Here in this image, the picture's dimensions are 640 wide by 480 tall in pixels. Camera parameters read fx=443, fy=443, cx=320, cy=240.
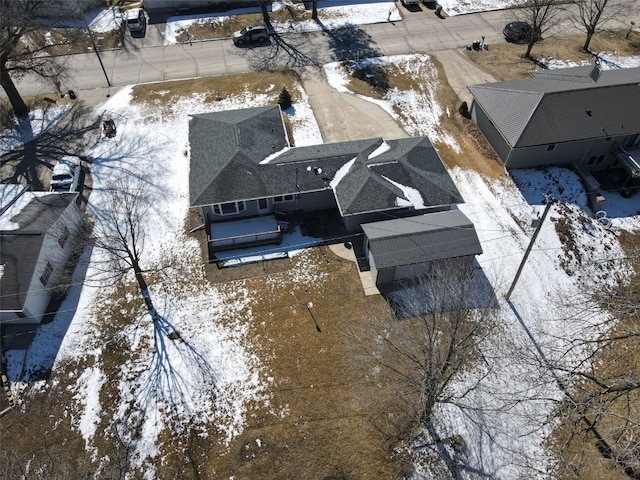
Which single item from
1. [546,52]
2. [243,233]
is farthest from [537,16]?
[243,233]

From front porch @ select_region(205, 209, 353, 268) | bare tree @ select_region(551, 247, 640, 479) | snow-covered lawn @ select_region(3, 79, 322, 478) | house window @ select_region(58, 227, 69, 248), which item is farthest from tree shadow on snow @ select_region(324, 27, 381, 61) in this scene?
bare tree @ select_region(551, 247, 640, 479)

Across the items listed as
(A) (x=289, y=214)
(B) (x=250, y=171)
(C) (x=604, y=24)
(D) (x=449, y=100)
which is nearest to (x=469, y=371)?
(A) (x=289, y=214)

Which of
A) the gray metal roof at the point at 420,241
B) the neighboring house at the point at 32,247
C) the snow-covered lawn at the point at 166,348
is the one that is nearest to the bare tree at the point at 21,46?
the neighboring house at the point at 32,247

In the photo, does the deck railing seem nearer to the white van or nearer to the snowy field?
the snowy field

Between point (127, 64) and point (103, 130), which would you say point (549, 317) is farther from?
point (127, 64)

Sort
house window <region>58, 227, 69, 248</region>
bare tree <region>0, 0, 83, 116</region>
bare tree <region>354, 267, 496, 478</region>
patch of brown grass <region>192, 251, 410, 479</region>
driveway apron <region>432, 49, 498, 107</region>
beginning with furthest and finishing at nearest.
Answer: driveway apron <region>432, 49, 498, 107</region>
bare tree <region>0, 0, 83, 116</region>
house window <region>58, 227, 69, 248</region>
patch of brown grass <region>192, 251, 410, 479</region>
bare tree <region>354, 267, 496, 478</region>

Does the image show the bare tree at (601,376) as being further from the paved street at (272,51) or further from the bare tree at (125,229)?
the bare tree at (125,229)
